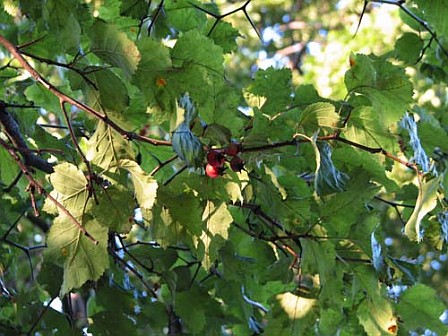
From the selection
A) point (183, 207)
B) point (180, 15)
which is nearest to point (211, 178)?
point (183, 207)

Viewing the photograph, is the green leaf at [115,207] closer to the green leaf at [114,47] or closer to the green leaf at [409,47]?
the green leaf at [114,47]

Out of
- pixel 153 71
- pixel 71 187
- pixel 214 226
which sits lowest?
pixel 214 226

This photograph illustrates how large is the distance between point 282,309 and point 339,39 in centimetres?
356

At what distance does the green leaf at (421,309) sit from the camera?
139 centimetres

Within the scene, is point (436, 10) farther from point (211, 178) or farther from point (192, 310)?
point (192, 310)

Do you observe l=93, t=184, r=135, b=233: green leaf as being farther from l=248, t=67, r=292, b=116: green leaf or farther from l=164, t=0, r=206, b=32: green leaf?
l=164, t=0, r=206, b=32: green leaf

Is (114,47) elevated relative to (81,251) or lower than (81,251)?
elevated

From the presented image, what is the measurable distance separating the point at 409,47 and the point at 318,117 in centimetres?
81

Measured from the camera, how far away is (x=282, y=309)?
4.13 feet

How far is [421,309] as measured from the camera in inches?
55.2

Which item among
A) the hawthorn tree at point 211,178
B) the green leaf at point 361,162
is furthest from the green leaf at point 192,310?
the green leaf at point 361,162

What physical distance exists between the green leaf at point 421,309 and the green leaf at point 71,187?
2.17 ft

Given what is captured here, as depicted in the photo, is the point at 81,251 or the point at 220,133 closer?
the point at 220,133

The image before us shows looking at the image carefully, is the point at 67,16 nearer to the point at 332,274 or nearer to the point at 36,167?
the point at 36,167
